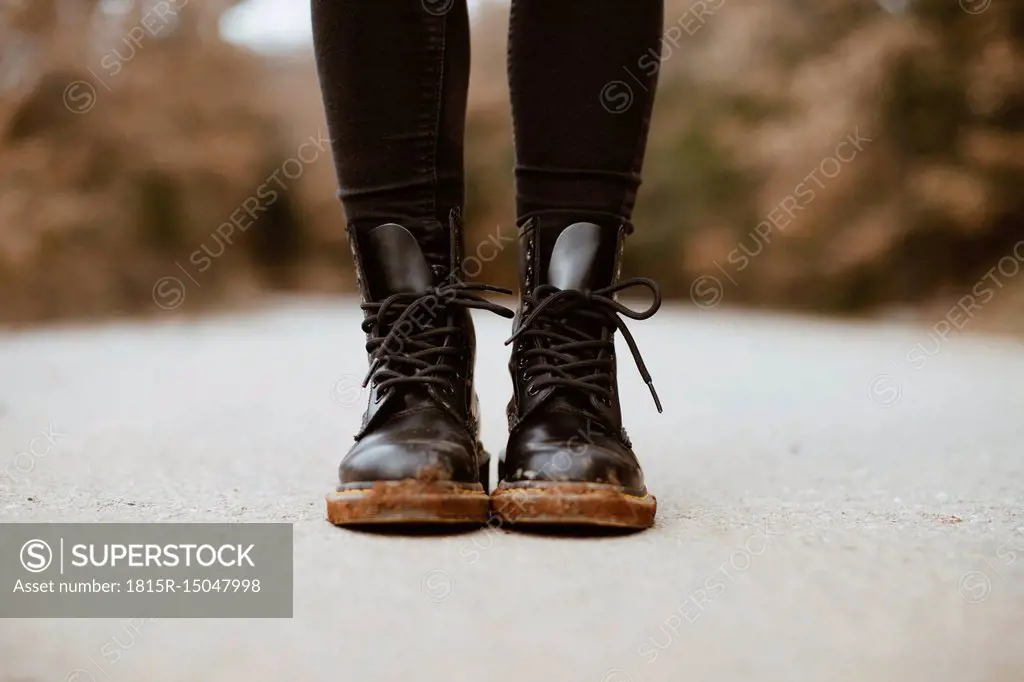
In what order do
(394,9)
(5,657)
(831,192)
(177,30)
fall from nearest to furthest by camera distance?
(5,657) → (394,9) → (177,30) → (831,192)

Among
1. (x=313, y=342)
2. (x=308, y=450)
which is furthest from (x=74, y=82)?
(x=308, y=450)

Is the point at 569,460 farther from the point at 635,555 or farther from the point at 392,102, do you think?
the point at 392,102

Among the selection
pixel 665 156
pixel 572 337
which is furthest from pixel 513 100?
pixel 665 156

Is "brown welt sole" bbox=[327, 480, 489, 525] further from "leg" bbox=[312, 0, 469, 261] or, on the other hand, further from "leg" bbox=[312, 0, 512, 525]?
"leg" bbox=[312, 0, 469, 261]

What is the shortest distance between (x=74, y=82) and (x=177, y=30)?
1.74 ft

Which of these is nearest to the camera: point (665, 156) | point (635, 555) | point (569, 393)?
point (635, 555)

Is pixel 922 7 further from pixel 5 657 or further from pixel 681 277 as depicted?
pixel 5 657

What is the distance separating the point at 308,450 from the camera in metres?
1.06

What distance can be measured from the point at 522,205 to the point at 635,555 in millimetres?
301

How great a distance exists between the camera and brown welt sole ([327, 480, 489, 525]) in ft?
2.07

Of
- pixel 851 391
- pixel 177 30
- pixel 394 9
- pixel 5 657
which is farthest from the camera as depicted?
pixel 177 30

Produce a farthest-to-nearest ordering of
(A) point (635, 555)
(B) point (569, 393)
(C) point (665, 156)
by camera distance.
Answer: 1. (C) point (665, 156)
2. (B) point (569, 393)
3. (A) point (635, 555)

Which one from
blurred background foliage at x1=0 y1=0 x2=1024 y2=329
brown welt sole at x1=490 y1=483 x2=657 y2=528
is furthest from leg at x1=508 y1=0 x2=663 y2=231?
blurred background foliage at x1=0 y1=0 x2=1024 y2=329

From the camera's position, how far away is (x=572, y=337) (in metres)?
0.72
